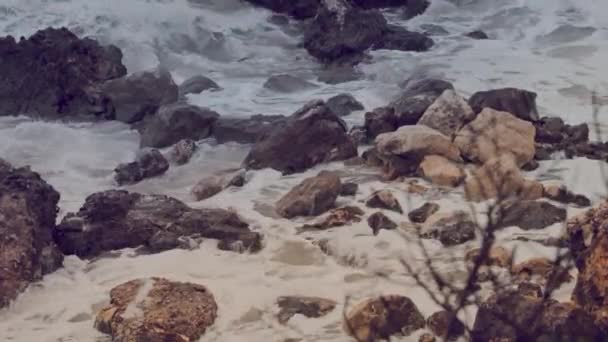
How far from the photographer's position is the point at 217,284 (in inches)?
187

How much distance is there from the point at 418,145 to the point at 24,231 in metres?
3.04

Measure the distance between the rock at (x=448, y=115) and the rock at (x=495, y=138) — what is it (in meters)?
0.20

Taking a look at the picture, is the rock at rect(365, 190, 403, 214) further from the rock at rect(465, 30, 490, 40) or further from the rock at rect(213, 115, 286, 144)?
the rock at rect(465, 30, 490, 40)

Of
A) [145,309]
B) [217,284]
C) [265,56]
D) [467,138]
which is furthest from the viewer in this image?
[265,56]

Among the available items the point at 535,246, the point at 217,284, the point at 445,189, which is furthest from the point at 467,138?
the point at 217,284

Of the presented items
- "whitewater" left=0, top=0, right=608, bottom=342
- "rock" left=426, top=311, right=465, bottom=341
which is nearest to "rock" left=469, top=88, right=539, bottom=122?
"whitewater" left=0, top=0, right=608, bottom=342

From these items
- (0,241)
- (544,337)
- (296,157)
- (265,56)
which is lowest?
(265,56)

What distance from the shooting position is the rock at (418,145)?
6.56 meters

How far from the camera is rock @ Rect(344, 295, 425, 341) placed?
3.94 meters

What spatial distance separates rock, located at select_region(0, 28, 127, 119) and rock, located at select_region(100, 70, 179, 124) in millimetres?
163

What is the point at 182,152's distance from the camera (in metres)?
7.82

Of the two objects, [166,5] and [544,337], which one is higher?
[544,337]

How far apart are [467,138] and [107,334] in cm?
354

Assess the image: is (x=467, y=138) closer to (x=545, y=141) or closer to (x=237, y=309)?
(x=545, y=141)
